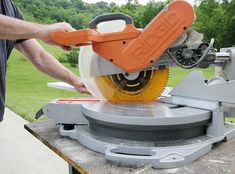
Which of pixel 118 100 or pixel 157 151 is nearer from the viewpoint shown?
pixel 157 151

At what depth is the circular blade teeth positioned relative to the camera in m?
1.09

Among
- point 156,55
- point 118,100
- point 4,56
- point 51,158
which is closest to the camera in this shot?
point 156,55

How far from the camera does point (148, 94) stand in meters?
1.11

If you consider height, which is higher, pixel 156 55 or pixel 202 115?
pixel 156 55

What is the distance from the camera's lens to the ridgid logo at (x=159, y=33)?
0.97 m

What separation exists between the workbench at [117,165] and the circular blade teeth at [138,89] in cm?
21

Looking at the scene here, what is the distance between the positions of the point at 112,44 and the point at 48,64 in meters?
0.59

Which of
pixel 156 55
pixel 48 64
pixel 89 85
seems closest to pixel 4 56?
pixel 48 64

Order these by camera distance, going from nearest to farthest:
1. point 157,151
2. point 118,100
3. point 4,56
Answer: point 157,151
point 118,100
point 4,56

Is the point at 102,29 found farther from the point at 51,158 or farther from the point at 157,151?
the point at 51,158

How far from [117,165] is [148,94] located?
0.34 meters

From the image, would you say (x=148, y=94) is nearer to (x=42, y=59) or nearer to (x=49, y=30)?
(x=49, y=30)

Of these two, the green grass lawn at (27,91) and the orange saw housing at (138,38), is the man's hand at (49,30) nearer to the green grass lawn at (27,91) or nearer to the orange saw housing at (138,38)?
the orange saw housing at (138,38)

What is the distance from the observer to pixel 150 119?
34.5 inches
